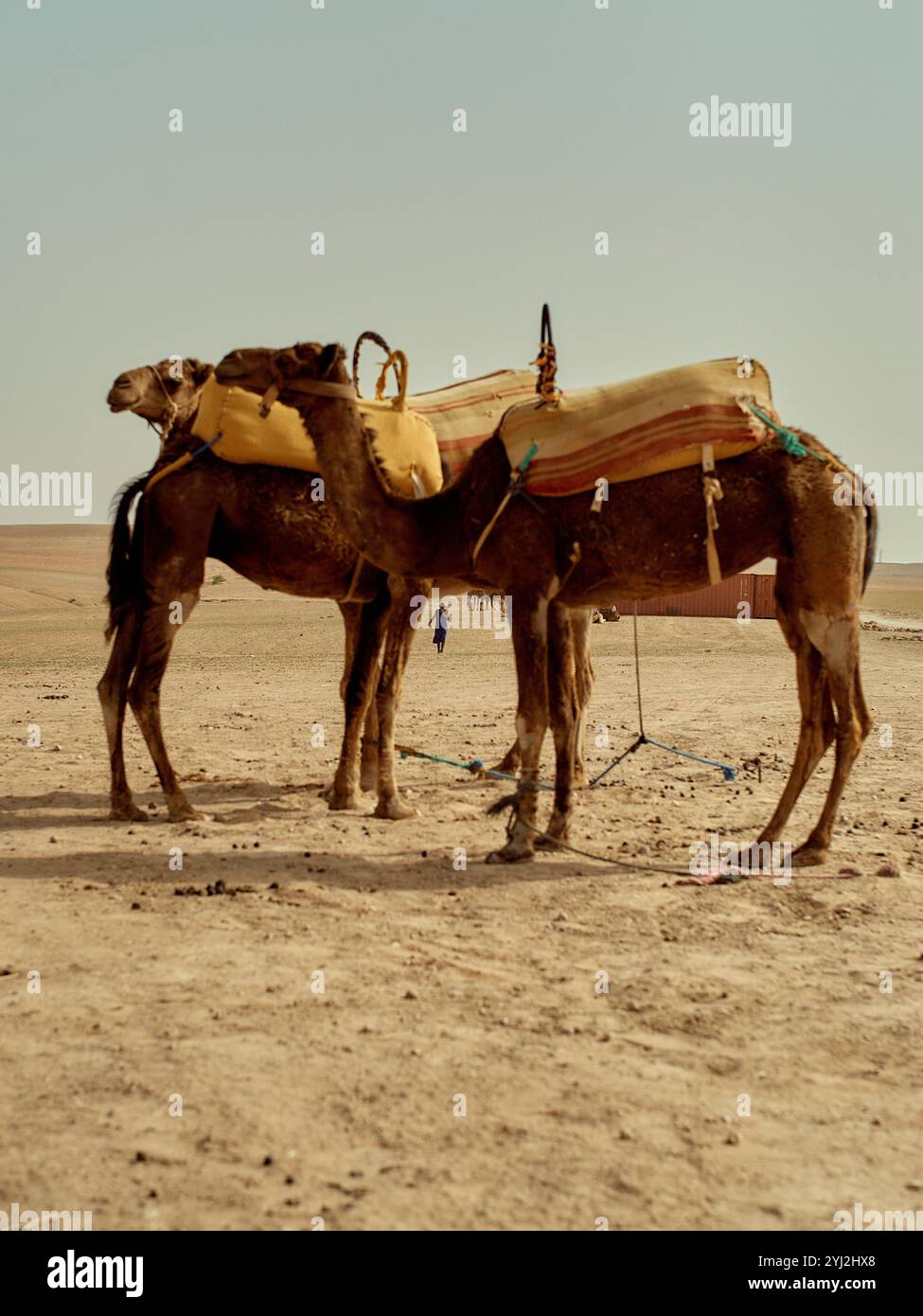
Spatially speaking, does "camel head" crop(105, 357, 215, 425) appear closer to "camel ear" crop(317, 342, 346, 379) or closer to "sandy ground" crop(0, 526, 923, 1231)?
"camel ear" crop(317, 342, 346, 379)

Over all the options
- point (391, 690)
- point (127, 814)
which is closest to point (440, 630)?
point (391, 690)

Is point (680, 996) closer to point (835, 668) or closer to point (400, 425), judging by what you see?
point (835, 668)

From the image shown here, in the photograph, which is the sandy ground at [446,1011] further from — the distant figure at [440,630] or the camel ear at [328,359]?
the distant figure at [440,630]

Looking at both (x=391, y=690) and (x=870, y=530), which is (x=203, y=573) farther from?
(x=870, y=530)

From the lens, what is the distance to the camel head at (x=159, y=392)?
10.6 meters

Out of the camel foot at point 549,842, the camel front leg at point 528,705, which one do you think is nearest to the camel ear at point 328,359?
the camel front leg at point 528,705

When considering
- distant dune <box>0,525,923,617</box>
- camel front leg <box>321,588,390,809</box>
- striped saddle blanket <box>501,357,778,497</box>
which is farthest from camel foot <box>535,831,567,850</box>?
distant dune <box>0,525,923,617</box>

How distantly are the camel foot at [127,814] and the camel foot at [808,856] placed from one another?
4.58 m

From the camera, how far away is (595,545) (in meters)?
8.77

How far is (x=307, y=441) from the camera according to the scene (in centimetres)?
1014

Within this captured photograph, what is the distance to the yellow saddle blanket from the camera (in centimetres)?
986

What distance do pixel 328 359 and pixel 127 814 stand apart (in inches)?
144
